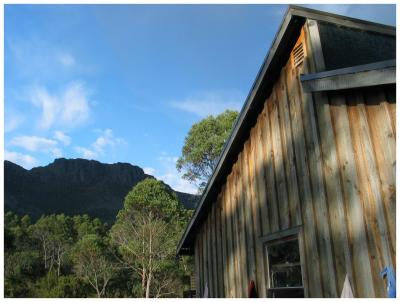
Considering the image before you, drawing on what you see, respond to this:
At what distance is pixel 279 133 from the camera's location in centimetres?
584

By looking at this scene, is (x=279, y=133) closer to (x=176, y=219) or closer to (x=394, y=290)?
(x=394, y=290)

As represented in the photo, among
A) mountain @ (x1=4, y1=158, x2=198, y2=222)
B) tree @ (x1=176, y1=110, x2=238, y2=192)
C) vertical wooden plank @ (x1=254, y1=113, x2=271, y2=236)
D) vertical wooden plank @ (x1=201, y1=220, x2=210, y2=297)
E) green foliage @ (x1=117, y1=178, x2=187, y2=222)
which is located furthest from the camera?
mountain @ (x1=4, y1=158, x2=198, y2=222)

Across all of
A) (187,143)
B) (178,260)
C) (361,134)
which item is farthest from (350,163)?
(178,260)

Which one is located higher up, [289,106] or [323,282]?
[289,106]

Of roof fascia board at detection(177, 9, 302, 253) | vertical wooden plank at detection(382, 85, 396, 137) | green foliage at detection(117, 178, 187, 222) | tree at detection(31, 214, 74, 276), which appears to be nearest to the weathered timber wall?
vertical wooden plank at detection(382, 85, 396, 137)

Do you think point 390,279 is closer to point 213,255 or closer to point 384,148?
point 384,148

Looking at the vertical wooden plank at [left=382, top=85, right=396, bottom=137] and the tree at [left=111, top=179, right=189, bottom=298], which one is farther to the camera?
the tree at [left=111, top=179, right=189, bottom=298]

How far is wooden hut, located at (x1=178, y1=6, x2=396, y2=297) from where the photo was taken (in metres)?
4.18

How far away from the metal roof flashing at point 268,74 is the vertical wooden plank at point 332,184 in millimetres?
475

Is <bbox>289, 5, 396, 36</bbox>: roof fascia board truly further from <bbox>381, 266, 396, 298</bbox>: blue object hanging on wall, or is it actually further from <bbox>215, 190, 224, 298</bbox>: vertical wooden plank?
<bbox>215, 190, 224, 298</bbox>: vertical wooden plank

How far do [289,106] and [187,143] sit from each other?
893 inches

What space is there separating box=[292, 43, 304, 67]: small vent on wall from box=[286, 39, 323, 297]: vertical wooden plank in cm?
13

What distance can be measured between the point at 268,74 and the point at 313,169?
1771 mm

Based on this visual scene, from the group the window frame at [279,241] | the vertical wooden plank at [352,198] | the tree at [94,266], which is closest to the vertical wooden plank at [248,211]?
the window frame at [279,241]
